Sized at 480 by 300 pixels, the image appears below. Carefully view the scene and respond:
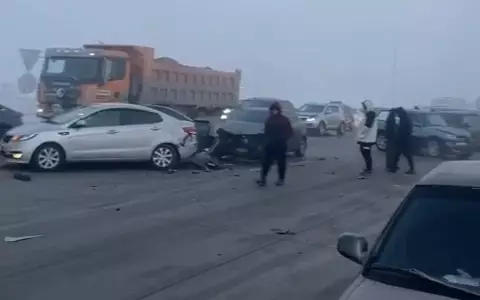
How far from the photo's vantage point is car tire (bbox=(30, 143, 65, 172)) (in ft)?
52.9

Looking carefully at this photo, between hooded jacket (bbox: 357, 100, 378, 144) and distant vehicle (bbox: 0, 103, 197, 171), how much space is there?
3971 mm

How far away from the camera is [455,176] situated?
4527mm

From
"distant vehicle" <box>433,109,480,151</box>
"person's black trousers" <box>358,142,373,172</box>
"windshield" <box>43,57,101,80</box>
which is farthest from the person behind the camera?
"distant vehicle" <box>433,109,480,151</box>

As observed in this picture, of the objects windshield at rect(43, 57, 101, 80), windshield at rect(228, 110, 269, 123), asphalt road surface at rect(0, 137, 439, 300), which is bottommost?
asphalt road surface at rect(0, 137, 439, 300)

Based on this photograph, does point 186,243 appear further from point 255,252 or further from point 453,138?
point 453,138

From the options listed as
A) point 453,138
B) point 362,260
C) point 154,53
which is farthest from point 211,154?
point 362,260

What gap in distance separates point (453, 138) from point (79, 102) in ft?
38.0

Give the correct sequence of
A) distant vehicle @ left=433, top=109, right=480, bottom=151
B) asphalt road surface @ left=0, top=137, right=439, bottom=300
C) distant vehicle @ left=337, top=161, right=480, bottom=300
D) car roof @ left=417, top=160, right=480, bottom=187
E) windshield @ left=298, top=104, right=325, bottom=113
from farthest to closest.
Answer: windshield @ left=298, top=104, right=325, bottom=113, distant vehicle @ left=433, top=109, right=480, bottom=151, asphalt road surface @ left=0, top=137, right=439, bottom=300, car roof @ left=417, top=160, right=480, bottom=187, distant vehicle @ left=337, top=161, right=480, bottom=300

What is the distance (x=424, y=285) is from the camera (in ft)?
12.5

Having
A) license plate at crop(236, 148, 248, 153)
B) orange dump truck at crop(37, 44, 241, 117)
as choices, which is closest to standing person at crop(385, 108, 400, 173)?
license plate at crop(236, 148, 248, 153)

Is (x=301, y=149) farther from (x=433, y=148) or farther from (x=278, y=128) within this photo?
(x=278, y=128)

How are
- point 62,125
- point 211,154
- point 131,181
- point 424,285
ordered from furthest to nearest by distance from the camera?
point 211,154
point 62,125
point 131,181
point 424,285

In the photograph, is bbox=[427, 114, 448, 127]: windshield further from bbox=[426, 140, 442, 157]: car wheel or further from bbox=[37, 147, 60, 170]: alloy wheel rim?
bbox=[37, 147, 60, 170]: alloy wheel rim

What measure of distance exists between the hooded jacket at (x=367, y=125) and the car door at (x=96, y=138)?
549 cm
